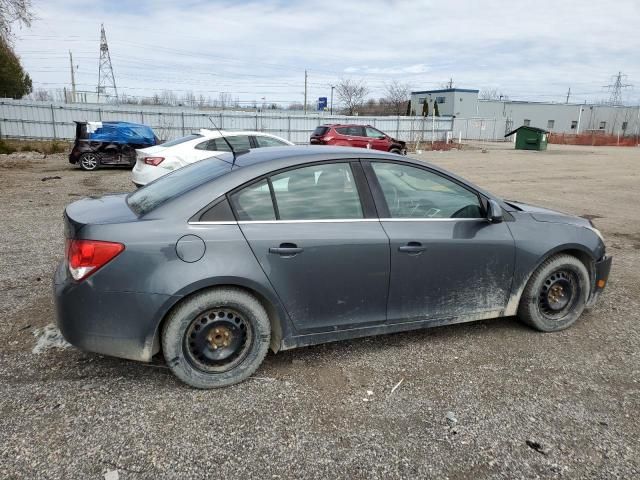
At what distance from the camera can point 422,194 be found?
365 centimetres

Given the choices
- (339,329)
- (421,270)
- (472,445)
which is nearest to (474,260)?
(421,270)

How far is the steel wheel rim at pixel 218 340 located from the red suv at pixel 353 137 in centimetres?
Result: 1926

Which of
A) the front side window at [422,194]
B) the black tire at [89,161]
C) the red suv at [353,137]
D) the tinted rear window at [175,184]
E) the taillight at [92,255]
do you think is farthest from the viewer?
the red suv at [353,137]

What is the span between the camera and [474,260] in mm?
3609

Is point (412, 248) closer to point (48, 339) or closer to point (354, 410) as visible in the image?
point (354, 410)

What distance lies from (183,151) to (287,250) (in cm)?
735

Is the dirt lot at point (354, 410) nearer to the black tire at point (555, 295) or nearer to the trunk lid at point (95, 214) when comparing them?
the black tire at point (555, 295)

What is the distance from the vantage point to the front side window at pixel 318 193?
3.22m

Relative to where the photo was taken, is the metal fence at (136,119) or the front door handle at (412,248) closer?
the front door handle at (412,248)

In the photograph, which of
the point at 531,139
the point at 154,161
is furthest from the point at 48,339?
the point at 531,139

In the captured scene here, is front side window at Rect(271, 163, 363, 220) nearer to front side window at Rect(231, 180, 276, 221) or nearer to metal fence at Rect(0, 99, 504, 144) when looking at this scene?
front side window at Rect(231, 180, 276, 221)

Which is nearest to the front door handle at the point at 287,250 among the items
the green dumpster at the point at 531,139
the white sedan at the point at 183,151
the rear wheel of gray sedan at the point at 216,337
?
the rear wheel of gray sedan at the point at 216,337

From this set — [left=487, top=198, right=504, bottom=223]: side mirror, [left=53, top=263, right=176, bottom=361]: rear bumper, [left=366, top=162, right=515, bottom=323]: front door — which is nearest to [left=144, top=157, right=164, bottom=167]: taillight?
[left=53, top=263, right=176, bottom=361]: rear bumper

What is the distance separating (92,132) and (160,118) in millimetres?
15408
